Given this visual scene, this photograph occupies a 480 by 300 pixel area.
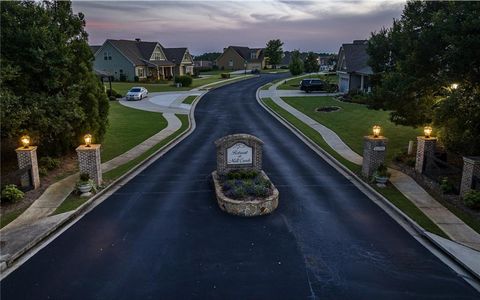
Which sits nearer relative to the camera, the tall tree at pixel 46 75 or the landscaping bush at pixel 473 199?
the landscaping bush at pixel 473 199

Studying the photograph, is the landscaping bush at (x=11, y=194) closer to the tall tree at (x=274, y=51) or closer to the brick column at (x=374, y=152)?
the brick column at (x=374, y=152)

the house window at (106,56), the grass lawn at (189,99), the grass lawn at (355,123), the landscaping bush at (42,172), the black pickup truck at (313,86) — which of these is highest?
the house window at (106,56)

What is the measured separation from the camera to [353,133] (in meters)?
29.7

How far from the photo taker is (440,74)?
19109 millimetres

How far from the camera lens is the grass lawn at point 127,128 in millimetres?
25469

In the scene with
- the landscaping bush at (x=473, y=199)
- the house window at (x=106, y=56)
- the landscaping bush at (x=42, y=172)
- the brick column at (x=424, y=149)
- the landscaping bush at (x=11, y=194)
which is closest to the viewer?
the landscaping bush at (x=473, y=199)

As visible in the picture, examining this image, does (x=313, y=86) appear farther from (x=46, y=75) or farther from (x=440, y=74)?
(x=46, y=75)

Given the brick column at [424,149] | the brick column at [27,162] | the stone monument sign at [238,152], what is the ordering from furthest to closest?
the brick column at [424,149], the stone monument sign at [238,152], the brick column at [27,162]

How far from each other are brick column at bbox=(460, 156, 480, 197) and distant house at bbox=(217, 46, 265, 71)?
349 feet

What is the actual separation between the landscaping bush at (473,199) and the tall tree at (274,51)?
110118 millimetres

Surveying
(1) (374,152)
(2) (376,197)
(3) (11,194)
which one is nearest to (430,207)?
(2) (376,197)

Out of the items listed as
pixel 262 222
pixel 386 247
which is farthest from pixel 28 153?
pixel 386 247

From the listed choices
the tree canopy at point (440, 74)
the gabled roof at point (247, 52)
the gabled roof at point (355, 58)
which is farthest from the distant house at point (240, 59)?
the tree canopy at point (440, 74)

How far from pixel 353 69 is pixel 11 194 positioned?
47.0 meters
